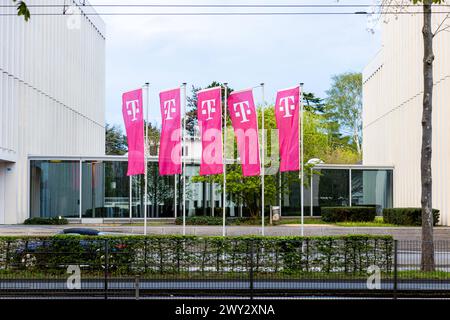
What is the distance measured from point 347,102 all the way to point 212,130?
71.6m

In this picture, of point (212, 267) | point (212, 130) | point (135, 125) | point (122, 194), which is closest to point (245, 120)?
point (212, 130)

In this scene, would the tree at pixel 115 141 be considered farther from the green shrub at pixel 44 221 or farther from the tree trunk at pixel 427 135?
the tree trunk at pixel 427 135

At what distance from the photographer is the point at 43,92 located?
55500mm

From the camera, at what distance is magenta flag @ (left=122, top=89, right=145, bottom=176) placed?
32.9 metres

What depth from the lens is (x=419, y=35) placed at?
50.0m

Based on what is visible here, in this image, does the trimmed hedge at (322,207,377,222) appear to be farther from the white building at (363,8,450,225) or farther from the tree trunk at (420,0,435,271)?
the tree trunk at (420,0,435,271)

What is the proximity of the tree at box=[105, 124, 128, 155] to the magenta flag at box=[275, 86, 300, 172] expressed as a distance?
9522 cm

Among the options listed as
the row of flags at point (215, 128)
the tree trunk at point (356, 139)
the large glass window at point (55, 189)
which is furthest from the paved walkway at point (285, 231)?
the tree trunk at point (356, 139)

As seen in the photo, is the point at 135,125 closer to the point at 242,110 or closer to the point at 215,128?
the point at 215,128

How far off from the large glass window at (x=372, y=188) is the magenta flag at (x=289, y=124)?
24.5m

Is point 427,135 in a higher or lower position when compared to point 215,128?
lower

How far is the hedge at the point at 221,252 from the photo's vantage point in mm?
20750

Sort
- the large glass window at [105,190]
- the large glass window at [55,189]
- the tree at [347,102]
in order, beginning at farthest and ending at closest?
the tree at [347,102]
the large glass window at [105,190]
the large glass window at [55,189]
